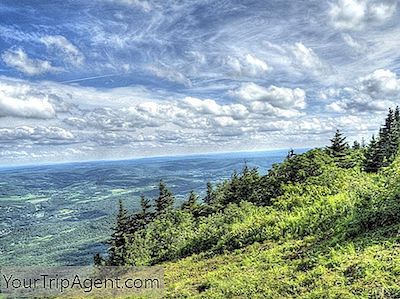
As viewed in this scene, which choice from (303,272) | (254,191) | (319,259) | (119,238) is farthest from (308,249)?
(119,238)

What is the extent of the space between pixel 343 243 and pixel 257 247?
20.6ft

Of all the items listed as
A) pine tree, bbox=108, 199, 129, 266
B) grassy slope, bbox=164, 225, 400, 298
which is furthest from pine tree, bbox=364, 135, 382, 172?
pine tree, bbox=108, 199, 129, 266

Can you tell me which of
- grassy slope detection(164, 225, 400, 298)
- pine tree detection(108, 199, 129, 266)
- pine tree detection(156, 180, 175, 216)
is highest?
grassy slope detection(164, 225, 400, 298)

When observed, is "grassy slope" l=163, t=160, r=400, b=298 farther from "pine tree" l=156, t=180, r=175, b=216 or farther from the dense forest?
"pine tree" l=156, t=180, r=175, b=216

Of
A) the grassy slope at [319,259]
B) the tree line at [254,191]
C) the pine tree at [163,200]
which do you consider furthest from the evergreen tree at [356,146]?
the grassy slope at [319,259]

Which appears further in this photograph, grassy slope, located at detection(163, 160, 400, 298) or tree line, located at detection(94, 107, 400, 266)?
tree line, located at detection(94, 107, 400, 266)

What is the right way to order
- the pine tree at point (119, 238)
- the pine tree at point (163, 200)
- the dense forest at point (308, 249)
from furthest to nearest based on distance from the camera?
the pine tree at point (163, 200) → the pine tree at point (119, 238) → the dense forest at point (308, 249)

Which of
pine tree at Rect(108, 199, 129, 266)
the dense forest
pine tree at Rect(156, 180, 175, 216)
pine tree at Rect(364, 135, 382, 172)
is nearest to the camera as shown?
the dense forest

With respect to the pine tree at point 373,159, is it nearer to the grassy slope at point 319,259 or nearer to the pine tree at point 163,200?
the grassy slope at point 319,259

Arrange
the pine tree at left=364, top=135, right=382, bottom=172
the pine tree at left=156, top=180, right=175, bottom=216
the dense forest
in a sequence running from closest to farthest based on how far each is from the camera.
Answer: the dense forest, the pine tree at left=364, top=135, right=382, bottom=172, the pine tree at left=156, top=180, right=175, bottom=216

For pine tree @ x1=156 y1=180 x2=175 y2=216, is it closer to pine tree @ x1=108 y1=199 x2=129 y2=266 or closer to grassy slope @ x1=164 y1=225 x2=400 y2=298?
pine tree @ x1=108 y1=199 x2=129 y2=266

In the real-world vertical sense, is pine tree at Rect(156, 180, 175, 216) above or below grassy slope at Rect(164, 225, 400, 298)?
below

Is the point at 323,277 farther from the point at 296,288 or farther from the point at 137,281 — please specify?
the point at 137,281

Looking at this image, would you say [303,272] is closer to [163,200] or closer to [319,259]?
[319,259]
